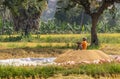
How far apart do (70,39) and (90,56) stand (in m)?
38.5

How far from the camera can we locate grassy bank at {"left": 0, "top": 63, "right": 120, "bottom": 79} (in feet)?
61.2

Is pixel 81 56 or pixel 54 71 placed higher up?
pixel 54 71

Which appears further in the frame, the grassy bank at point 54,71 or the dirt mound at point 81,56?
the dirt mound at point 81,56

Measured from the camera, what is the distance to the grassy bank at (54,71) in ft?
61.2

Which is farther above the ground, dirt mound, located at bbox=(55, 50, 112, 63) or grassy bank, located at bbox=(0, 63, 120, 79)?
grassy bank, located at bbox=(0, 63, 120, 79)

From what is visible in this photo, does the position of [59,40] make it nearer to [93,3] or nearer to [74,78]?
[93,3]

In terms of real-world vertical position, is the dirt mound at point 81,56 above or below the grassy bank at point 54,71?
below

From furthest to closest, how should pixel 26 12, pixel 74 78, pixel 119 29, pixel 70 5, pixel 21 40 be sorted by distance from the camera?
pixel 119 29 → pixel 26 12 → pixel 21 40 → pixel 70 5 → pixel 74 78

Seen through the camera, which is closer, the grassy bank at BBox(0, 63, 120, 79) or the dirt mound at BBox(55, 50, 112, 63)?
the grassy bank at BBox(0, 63, 120, 79)

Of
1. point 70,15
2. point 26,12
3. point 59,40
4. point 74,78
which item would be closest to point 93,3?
point 59,40

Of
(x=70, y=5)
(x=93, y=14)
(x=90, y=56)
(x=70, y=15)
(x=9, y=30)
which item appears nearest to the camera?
(x=90, y=56)

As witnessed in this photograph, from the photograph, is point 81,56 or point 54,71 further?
point 81,56

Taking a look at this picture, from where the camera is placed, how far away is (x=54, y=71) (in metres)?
19.1

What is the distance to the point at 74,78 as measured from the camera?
1802cm
